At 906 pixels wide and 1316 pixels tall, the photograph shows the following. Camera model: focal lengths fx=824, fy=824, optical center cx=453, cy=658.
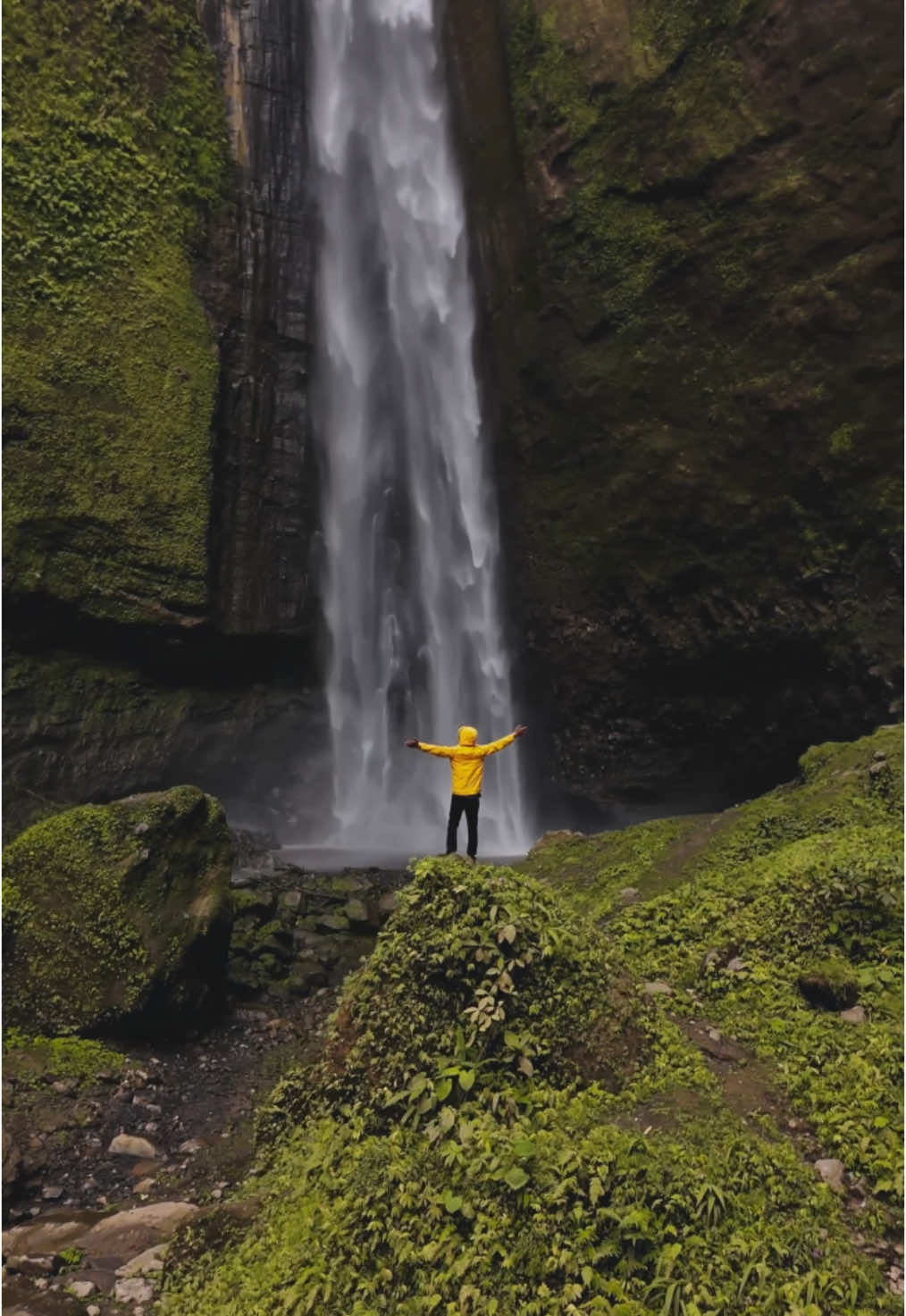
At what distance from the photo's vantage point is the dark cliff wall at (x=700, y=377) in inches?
451

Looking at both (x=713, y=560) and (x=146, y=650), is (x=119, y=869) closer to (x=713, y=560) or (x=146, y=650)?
(x=146, y=650)

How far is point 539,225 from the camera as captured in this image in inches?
550

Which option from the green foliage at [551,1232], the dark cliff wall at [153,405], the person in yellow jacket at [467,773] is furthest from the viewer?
the dark cliff wall at [153,405]

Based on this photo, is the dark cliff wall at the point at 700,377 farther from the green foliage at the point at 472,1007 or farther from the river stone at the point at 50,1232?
the river stone at the point at 50,1232

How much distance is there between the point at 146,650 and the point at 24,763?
2.47m

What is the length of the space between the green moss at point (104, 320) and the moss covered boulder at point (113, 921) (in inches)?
255

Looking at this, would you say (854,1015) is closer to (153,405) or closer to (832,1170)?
(832,1170)

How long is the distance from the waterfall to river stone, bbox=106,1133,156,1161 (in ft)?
31.3

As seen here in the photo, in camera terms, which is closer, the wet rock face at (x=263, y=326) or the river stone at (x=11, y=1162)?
the river stone at (x=11, y=1162)

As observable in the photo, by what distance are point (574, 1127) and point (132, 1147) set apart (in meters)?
3.36

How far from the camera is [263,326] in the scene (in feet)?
49.0

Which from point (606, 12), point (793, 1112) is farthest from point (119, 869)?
point (606, 12)

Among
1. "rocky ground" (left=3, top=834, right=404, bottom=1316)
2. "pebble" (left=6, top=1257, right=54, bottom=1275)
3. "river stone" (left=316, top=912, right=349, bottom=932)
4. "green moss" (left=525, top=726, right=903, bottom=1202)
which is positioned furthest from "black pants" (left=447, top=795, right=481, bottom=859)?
"pebble" (left=6, top=1257, right=54, bottom=1275)

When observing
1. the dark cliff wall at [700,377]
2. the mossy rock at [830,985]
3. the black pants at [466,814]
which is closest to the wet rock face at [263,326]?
the dark cliff wall at [700,377]
